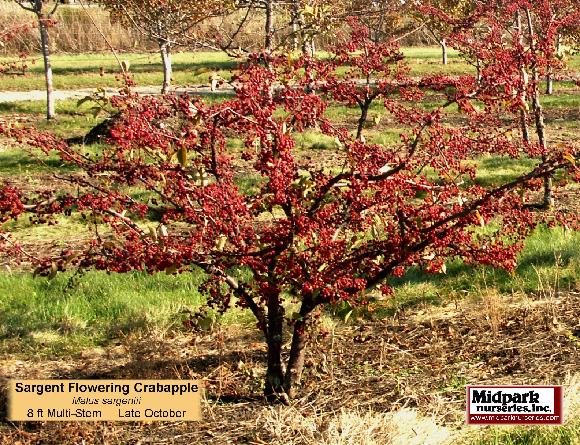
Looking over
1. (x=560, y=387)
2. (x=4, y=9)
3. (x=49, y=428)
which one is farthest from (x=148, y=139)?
(x=4, y=9)

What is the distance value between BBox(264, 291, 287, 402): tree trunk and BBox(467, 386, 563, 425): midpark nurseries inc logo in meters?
1.16

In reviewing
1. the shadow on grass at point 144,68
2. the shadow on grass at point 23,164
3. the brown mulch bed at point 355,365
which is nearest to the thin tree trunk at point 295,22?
the brown mulch bed at point 355,365

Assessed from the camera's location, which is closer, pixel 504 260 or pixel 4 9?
pixel 504 260

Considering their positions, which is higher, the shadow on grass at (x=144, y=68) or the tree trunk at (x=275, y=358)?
the shadow on grass at (x=144, y=68)

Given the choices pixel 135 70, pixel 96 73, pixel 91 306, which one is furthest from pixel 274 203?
pixel 135 70

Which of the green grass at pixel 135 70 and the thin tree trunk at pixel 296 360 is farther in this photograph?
the green grass at pixel 135 70

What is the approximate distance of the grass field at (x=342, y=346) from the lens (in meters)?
4.51

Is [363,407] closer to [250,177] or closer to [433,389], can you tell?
[433,389]

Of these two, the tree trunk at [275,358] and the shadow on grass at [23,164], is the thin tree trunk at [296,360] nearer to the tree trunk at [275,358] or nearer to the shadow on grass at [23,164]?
the tree trunk at [275,358]

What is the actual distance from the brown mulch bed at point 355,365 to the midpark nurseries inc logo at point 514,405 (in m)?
0.13

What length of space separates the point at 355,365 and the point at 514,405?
1.24m

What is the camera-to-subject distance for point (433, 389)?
4.91 meters

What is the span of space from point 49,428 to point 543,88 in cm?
2194

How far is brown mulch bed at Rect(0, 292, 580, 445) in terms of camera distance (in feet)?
15.2
